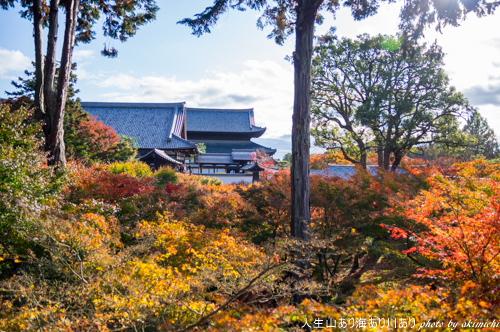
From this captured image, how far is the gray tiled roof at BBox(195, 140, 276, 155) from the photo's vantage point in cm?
3016

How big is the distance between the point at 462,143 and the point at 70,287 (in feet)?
61.6

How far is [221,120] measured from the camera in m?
33.0

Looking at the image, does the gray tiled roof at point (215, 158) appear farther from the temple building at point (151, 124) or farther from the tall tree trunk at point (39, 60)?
the tall tree trunk at point (39, 60)

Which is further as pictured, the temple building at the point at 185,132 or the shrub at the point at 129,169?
the temple building at the point at 185,132

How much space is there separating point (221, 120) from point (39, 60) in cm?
2538

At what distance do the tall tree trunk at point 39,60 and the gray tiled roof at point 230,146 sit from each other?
22756 mm

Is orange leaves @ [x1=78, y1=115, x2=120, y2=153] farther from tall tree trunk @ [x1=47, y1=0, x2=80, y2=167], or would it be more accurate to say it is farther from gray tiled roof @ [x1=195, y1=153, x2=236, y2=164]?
gray tiled roof @ [x1=195, y1=153, x2=236, y2=164]

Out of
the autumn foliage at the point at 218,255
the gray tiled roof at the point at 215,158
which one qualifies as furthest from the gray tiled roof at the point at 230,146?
the autumn foliage at the point at 218,255

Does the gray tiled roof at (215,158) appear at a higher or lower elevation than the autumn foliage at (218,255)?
higher

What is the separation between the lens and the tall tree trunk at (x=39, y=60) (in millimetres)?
7562

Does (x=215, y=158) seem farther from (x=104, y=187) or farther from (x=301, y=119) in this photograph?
(x=301, y=119)

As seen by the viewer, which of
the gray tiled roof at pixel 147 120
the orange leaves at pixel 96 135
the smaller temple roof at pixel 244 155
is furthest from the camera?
the smaller temple roof at pixel 244 155

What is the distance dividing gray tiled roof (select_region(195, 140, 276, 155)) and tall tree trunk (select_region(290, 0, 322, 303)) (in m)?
23.7

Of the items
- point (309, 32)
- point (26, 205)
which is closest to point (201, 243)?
point (26, 205)
